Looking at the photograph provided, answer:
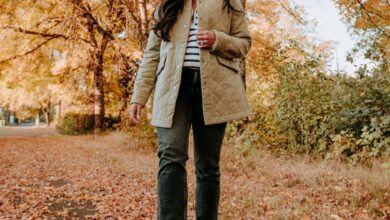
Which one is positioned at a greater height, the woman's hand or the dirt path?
the woman's hand

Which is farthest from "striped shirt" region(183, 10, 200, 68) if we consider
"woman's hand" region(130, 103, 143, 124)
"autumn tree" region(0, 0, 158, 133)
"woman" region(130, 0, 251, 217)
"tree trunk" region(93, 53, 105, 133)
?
"tree trunk" region(93, 53, 105, 133)

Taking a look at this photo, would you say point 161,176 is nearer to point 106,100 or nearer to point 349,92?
point 349,92

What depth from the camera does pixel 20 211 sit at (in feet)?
13.8

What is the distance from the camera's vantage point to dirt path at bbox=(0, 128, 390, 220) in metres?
3.74

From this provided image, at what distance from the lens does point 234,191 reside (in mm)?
4637

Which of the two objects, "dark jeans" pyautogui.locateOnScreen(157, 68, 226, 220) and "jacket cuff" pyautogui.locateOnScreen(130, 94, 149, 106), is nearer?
"dark jeans" pyautogui.locateOnScreen(157, 68, 226, 220)

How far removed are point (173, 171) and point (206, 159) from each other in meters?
0.25

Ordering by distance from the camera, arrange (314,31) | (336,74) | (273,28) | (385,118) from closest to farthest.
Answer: (385,118)
(336,74)
(273,28)
(314,31)

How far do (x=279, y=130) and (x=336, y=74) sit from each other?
4.56ft

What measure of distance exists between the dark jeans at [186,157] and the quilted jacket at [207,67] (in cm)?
6

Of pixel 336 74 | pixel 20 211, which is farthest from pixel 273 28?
pixel 20 211

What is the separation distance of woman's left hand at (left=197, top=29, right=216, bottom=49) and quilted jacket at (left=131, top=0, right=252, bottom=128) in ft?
0.09

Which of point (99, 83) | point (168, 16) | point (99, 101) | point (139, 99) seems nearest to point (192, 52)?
point (168, 16)

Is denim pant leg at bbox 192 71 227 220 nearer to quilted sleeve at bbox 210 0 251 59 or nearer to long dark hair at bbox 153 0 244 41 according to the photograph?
quilted sleeve at bbox 210 0 251 59
